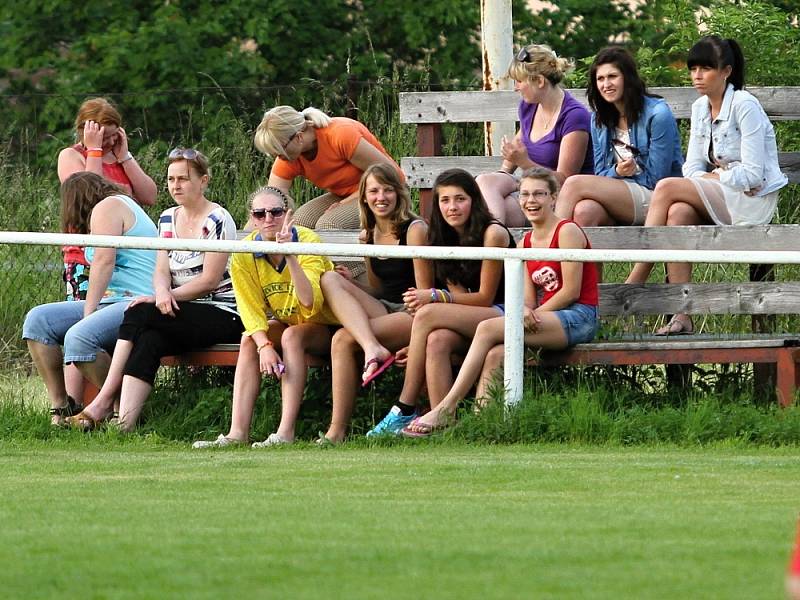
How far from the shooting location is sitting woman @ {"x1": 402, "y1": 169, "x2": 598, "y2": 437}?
9.27m

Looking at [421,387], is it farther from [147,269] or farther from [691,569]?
[691,569]

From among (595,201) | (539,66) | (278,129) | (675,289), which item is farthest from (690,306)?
(278,129)

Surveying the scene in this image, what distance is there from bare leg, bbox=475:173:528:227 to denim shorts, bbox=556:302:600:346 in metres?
1.15

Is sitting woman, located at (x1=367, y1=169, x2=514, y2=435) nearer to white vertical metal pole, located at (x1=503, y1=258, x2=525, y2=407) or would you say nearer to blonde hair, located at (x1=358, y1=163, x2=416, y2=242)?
blonde hair, located at (x1=358, y1=163, x2=416, y2=242)

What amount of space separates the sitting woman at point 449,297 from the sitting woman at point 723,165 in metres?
1.14

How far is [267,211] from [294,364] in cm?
85

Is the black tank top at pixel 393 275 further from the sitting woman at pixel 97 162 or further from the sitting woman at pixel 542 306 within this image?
the sitting woman at pixel 97 162

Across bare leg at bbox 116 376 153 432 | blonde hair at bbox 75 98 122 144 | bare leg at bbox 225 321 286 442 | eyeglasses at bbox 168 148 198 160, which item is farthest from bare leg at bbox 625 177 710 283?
blonde hair at bbox 75 98 122 144

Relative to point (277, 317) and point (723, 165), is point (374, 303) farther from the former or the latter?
point (723, 165)

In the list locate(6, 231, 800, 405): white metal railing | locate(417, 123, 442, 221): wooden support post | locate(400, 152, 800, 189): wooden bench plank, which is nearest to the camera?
locate(6, 231, 800, 405): white metal railing

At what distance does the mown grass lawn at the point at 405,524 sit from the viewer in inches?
201

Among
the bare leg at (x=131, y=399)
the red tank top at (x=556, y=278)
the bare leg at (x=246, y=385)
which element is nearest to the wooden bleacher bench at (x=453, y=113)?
the red tank top at (x=556, y=278)

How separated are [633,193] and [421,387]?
1.81 meters

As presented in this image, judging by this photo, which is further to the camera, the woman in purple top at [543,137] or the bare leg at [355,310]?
the woman in purple top at [543,137]
